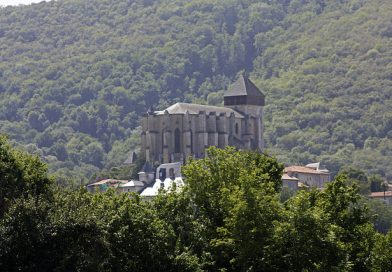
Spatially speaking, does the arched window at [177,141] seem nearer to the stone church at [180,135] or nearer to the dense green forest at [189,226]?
the stone church at [180,135]

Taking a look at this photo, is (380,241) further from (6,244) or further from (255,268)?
(6,244)

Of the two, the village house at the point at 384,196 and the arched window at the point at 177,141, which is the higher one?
the arched window at the point at 177,141

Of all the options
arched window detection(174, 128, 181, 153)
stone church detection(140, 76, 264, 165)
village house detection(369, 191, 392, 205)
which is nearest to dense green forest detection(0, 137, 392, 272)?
stone church detection(140, 76, 264, 165)

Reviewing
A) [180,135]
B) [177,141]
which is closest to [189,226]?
[177,141]

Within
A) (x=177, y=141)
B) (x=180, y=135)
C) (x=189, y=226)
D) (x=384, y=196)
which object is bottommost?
(x=384, y=196)

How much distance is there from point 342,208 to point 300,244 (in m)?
7.06

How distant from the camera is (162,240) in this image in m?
51.0

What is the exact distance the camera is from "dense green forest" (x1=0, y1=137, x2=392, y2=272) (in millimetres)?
48250

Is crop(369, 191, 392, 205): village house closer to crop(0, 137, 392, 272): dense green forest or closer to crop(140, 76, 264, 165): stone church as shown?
crop(140, 76, 264, 165): stone church

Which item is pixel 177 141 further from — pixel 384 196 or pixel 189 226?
pixel 189 226

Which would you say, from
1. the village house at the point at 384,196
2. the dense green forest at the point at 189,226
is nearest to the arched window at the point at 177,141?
the village house at the point at 384,196

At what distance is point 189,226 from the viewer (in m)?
54.3

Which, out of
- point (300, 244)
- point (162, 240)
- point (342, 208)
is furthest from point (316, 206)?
point (162, 240)

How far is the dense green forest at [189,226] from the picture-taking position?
158 ft
